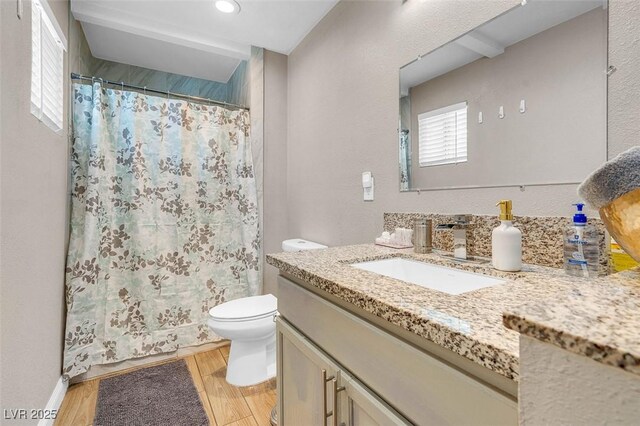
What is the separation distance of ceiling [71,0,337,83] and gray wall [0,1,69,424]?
477 millimetres

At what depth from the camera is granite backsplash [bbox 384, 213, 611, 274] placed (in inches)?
33.6

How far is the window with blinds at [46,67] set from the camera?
1277 mm

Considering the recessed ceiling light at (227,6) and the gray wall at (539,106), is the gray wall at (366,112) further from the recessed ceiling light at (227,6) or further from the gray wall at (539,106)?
the recessed ceiling light at (227,6)

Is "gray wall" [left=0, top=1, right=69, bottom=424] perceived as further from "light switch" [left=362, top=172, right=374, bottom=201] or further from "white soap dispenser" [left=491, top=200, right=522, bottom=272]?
"white soap dispenser" [left=491, top=200, right=522, bottom=272]

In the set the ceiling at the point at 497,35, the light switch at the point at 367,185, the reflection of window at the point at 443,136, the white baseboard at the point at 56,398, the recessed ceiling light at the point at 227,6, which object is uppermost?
the recessed ceiling light at the point at 227,6

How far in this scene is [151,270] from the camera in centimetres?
205

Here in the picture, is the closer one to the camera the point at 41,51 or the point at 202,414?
the point at 41,51

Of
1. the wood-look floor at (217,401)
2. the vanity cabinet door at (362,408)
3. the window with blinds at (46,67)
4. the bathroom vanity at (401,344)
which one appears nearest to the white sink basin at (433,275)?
the bathroom vanity at (401,344)

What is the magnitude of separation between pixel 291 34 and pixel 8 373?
8.00 feet

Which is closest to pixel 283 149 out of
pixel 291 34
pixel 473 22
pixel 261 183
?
pixel 261 183

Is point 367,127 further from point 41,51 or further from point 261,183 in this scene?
point 41,51

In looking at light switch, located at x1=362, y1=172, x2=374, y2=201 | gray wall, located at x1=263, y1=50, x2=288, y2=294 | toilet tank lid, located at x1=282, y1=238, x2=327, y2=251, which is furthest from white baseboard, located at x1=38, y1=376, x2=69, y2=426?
light switch, located at x1=362, y1=172, x2=374, y2=201

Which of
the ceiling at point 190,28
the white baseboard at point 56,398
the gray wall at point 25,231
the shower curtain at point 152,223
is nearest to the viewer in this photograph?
the gray wall at point 25,231

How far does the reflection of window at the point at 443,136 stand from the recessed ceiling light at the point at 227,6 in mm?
1487
